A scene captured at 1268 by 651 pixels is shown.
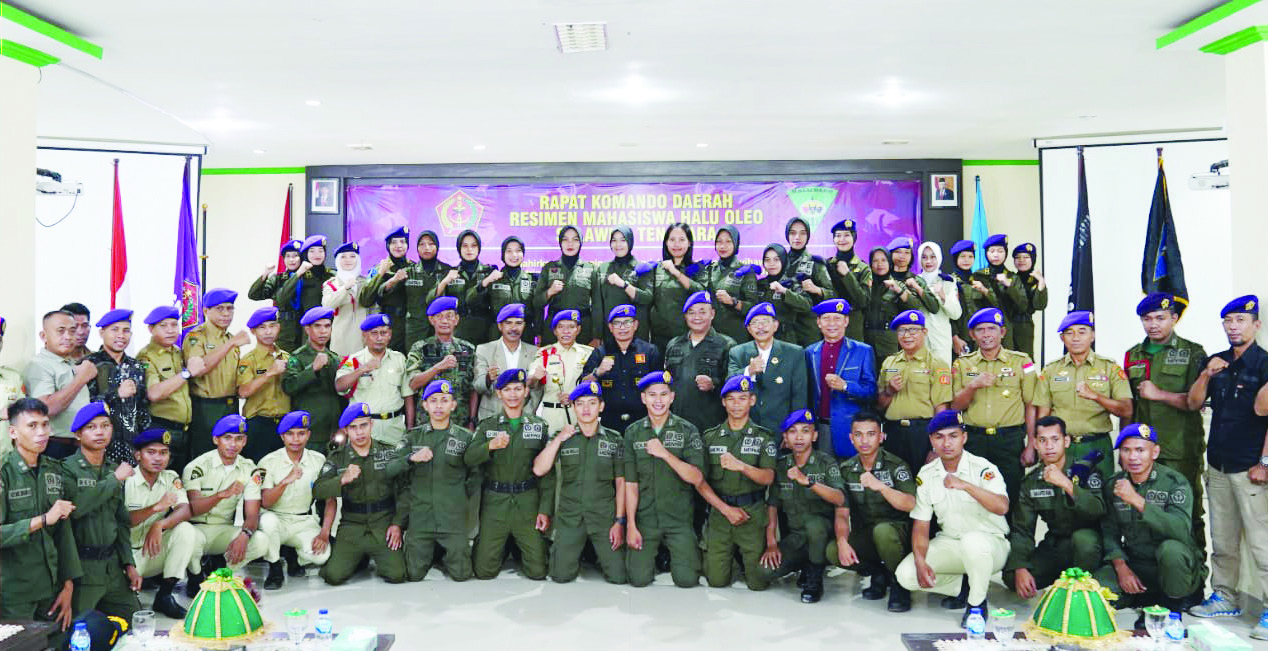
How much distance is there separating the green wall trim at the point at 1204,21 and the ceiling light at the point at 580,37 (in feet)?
12.1

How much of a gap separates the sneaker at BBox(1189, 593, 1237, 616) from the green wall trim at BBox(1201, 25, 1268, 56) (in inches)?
130

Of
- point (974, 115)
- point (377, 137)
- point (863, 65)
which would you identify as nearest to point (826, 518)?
point (863, 65)

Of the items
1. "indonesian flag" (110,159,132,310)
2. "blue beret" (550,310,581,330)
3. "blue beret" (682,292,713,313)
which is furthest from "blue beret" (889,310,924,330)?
"indonesian flag" (110,159,132,310)

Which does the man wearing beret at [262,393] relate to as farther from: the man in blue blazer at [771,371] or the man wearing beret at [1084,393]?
the man wearing beret at [1084,393]

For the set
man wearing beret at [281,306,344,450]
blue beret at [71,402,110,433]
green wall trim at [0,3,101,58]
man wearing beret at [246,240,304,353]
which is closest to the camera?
blue beret at [71,402,110,433]

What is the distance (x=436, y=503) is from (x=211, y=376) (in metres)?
1.80

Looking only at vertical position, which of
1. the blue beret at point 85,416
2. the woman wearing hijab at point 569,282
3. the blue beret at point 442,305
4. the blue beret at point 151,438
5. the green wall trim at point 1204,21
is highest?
the green wall trim at point 1204,21

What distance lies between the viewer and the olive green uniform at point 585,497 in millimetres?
6570

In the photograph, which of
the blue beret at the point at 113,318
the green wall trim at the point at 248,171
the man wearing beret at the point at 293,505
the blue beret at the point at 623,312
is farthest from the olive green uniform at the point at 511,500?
the green wall trim at the point at 248,171

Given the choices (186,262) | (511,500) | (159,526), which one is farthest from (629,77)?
(186,262)

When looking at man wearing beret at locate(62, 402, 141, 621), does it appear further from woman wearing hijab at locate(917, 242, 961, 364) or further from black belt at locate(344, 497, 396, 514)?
woman wearing hijab at locate(917, 242, 961, 364)

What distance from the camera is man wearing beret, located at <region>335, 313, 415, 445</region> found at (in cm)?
722

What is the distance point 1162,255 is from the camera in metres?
8.78

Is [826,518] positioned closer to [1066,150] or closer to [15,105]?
[15,105]
